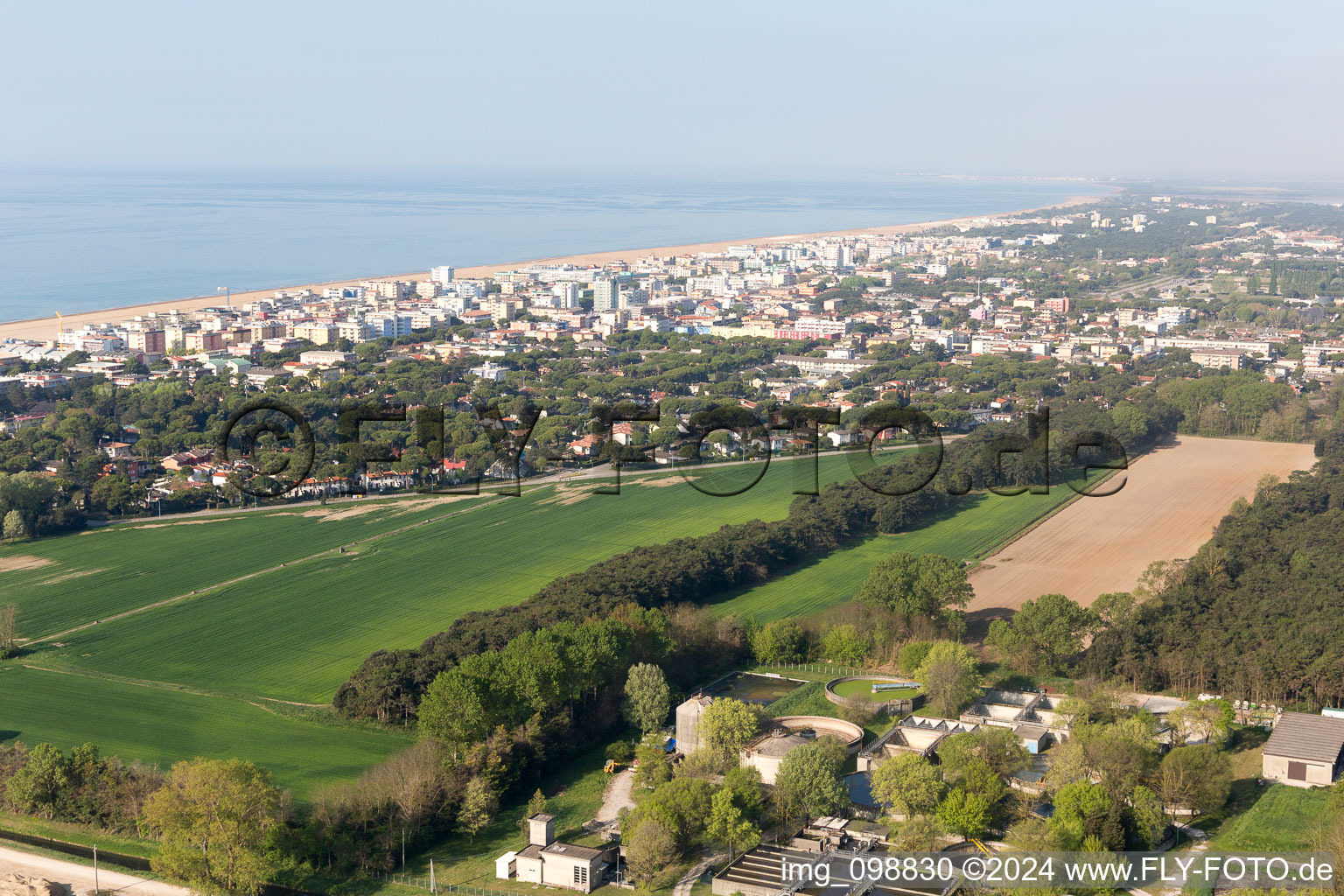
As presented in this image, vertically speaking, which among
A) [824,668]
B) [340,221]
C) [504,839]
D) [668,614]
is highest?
[340,221]

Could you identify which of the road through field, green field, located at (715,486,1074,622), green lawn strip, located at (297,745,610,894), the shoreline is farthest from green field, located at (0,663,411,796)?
the shoreline

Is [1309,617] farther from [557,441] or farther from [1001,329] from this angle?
[1001,329]

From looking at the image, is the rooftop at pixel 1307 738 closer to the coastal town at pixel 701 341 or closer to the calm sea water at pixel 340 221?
the coastal town at pixel 701 341

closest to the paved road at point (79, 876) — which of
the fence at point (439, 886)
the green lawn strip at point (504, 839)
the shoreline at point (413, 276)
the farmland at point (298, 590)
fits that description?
the green lawn strip at point (504, 839)

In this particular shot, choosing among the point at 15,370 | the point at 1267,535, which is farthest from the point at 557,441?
the point at 15,370

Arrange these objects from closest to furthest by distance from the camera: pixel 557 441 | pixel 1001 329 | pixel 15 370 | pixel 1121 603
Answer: pixel 1121 603 < pixel 557 441 < pixel 15 370 < pixel 1001 329

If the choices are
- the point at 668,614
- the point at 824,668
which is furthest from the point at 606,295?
the point at 824,668

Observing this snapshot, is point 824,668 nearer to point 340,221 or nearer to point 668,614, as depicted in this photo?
point 668,614
